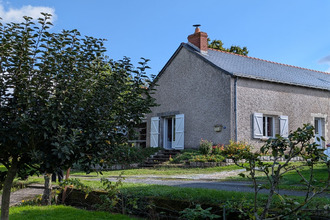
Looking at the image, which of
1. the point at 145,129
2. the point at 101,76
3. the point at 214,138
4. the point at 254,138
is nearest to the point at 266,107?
the point at 254,138

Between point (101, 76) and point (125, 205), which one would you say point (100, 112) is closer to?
point (101, 76)

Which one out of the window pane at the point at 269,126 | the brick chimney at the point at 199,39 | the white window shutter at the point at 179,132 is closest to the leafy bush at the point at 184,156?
the white window shutter at the point at 179,132

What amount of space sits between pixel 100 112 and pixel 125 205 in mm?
2207

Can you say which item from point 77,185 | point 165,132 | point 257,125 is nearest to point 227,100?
point 257,125

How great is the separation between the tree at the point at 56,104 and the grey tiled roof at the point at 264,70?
12865 millimetres

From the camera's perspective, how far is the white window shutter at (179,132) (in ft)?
61.4

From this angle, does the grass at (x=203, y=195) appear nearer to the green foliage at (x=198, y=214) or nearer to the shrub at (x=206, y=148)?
the green foliage at (x=198, y=214)

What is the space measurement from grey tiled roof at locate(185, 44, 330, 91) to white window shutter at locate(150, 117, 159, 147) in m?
4.42

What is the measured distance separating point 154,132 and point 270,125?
6185 mm

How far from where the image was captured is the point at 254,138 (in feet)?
56.6

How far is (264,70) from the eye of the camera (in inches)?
762

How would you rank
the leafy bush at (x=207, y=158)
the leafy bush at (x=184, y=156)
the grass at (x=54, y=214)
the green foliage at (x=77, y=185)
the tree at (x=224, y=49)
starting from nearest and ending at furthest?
A: the grass at (x=54, y=214)
the green foliage at (x=77, y=185)
the leafy bush at (x=207, y=158)
the leafy bush at (x=184, y=156)
the tree at (x=224, y=49)

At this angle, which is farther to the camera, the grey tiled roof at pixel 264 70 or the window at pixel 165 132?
the window at pixel 165 132

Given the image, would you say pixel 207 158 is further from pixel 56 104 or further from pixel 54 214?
pixel 56 104
